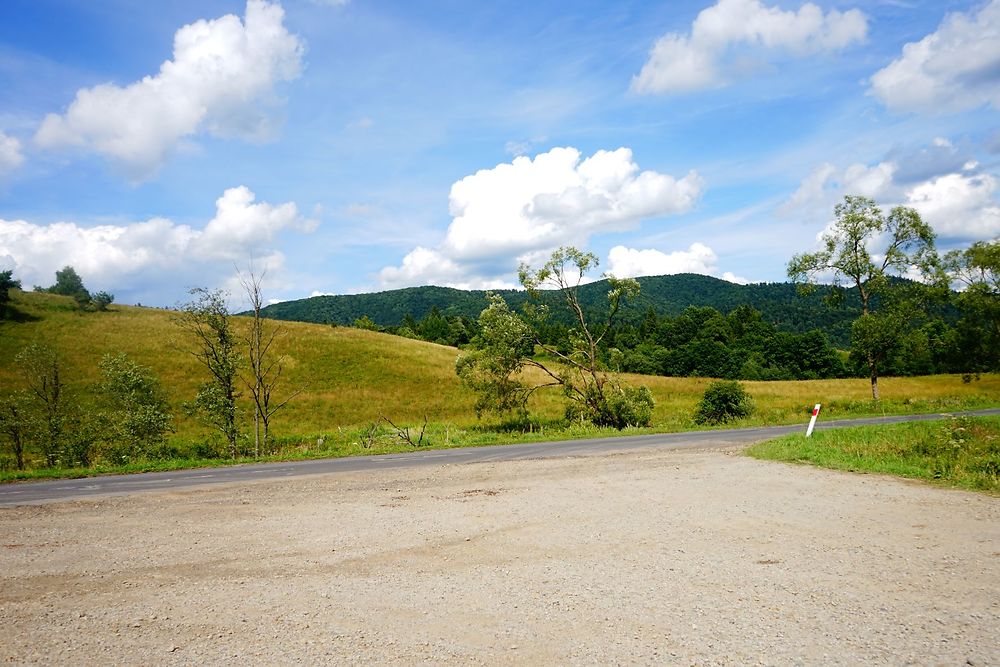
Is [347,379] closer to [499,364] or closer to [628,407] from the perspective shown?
[499,364]

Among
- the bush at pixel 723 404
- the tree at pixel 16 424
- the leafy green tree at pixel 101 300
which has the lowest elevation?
the bush at pixel 723 404

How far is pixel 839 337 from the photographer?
468 feet

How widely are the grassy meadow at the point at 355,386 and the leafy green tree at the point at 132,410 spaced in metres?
2.35

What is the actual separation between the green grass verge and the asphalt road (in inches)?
52.2

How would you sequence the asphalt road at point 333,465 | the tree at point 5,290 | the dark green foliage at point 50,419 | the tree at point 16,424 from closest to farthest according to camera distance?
1. the asphalt road at point 333,465
2. the dark green foliage at point 50,419
3. the tree at point 16,424
4. the tree at point 5,290

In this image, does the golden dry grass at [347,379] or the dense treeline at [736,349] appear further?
the dense treeline at [736,349]

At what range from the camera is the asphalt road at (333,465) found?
49.7ft

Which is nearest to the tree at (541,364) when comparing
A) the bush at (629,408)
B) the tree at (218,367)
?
the bush at (629,408)

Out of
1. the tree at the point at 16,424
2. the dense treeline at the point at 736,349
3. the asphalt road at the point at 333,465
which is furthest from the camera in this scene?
the dense treeline at the point at 736,349

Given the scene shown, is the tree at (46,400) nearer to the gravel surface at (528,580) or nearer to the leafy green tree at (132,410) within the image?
the leafy green tree at (132,410)

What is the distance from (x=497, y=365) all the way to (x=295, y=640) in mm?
27090

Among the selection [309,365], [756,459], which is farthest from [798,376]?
[756,459]

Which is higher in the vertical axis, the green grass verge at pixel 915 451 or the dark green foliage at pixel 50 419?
the dark green foliage at pixel 50 419

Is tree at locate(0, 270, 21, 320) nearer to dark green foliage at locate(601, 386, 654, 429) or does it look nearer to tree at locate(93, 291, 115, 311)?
tree at locate(93, 291, 115, 311)
